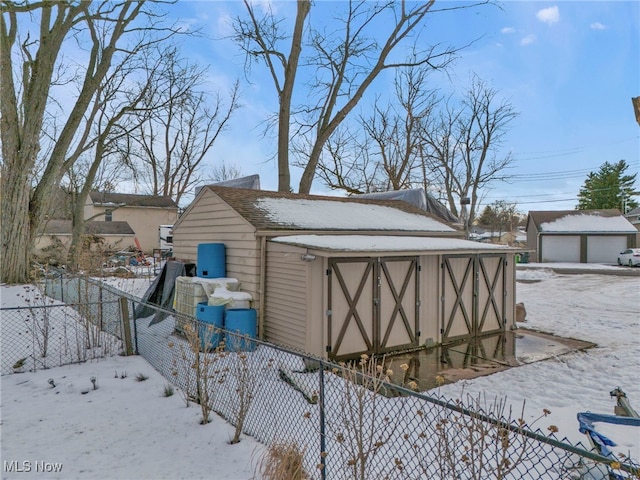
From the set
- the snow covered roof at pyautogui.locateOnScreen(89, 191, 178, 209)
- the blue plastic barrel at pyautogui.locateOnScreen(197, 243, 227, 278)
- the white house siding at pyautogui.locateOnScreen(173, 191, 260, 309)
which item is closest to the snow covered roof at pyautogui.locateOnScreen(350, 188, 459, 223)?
the white house siding at pyautogui.locateOnScreen(173, 191, 260, 309)

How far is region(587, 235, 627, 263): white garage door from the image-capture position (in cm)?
3114

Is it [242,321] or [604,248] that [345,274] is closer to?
[242,321]

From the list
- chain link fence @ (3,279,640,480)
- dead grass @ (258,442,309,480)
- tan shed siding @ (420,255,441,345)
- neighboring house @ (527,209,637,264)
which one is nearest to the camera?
chain link fence @ (3,279,640,480)

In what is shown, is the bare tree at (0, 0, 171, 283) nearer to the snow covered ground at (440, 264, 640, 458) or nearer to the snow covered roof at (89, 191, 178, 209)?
the snow covered ground at (440, 264, 640, 458)

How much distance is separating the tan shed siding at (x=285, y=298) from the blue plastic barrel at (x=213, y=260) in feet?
4.17

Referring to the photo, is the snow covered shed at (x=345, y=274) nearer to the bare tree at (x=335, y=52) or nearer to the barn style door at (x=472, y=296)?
the barn style door at (x=472, y=296)

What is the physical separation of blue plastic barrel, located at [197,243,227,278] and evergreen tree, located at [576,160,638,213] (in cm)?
5199

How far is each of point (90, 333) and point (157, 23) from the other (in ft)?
41.7

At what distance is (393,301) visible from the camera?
7.20 meters

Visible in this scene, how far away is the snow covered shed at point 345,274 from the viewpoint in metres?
6.40

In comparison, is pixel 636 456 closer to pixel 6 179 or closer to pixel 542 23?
pixel 542 23

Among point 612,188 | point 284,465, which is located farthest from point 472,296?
point 612,188

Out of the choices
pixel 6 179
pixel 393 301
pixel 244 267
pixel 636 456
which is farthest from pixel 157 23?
pixel 636 456

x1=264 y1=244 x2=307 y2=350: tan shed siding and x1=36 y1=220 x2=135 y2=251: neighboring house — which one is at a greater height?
x1=36 y1=220 x2=135 y2=251: neighboring house
